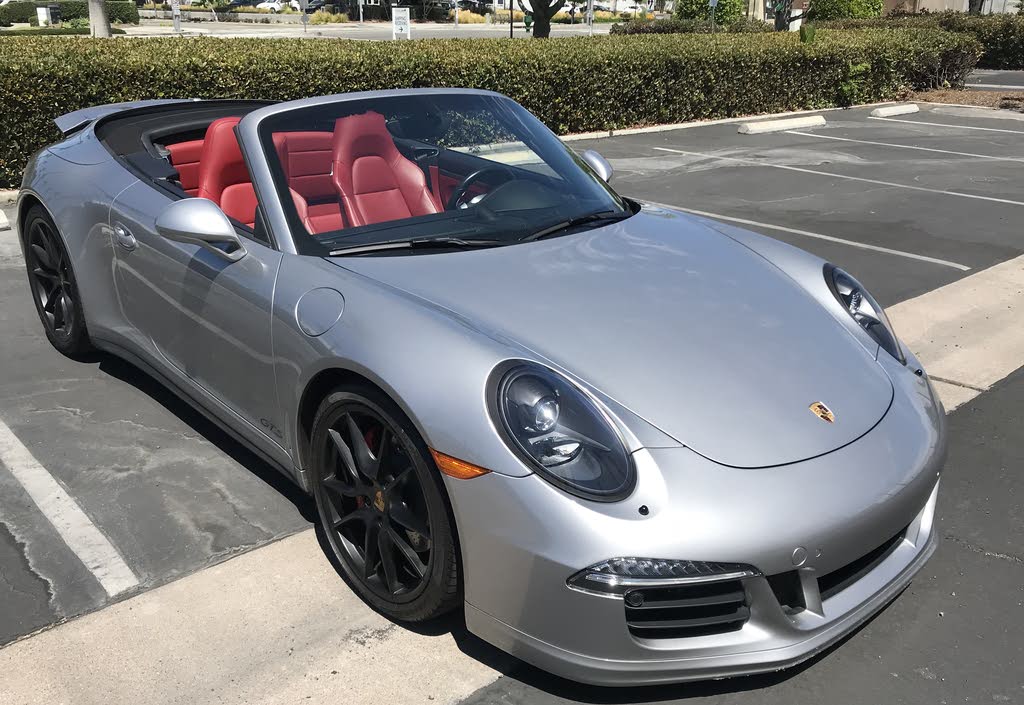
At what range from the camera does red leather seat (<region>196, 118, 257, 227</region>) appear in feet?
12.4

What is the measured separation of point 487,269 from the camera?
305 centimetres

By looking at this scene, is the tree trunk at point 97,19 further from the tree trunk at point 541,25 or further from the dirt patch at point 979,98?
the dirt patch at point 979,98

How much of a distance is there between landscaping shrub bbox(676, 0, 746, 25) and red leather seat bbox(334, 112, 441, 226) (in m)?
32.2

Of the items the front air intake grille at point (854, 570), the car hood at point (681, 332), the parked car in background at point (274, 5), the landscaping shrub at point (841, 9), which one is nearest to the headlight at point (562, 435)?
the car hood at point (681, 332)

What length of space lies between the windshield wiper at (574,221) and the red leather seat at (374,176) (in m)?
0.41

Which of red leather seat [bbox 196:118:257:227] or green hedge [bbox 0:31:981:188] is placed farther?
green hedge [bbox 0:31:981:188]

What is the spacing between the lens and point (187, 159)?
4.61m

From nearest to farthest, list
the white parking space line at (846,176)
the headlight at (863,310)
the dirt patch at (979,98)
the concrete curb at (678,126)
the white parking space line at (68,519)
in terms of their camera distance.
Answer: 1. the white parking space line at (68,519)
2. the headlight at (863,310)
3. the white parking space line at (846,176)
4. the concrete curb at (678,126)
5. the dirt patch at (979,98)

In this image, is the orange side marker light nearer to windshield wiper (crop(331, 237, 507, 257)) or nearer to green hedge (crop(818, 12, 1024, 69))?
windshield wiper (crop(331, 237, 507, 257))

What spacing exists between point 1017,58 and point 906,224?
24235 millimetres

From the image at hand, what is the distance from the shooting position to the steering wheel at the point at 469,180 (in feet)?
12.1

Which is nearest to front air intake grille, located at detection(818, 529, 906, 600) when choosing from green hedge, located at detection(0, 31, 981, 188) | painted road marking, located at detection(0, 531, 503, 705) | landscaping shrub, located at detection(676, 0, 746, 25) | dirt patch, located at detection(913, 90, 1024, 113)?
painted road marking, located at detection(0, 531, 503, 705)

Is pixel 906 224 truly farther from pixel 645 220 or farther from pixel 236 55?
pixel 236 55

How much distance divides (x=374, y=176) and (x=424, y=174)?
27 cm
